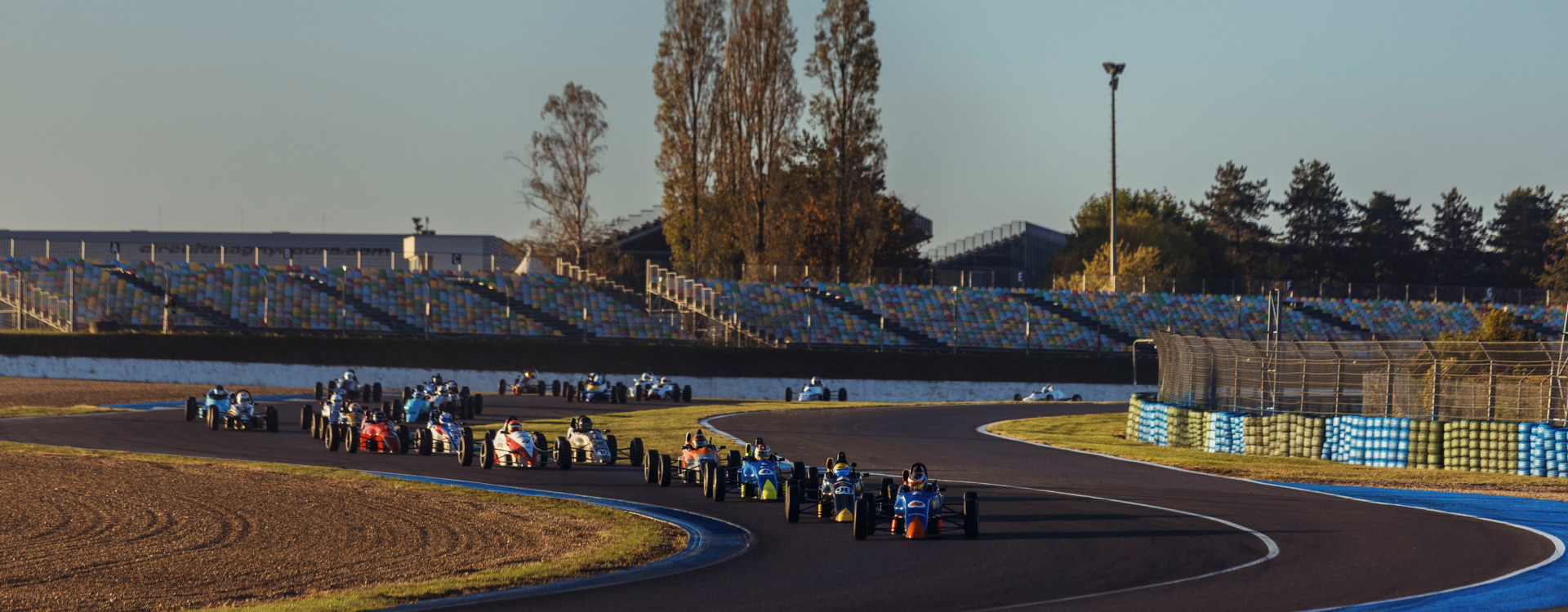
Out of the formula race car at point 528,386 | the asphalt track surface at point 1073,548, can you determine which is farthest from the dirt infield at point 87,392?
the asphalt track surface at point 1073,548

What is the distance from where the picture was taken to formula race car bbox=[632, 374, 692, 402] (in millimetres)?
44031

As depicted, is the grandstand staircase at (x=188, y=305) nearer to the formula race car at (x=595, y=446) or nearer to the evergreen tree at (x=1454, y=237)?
the formula race car at (x=595, y=446)

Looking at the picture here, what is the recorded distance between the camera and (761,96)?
216 feet

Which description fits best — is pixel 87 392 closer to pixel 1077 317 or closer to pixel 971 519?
pixel 971 519

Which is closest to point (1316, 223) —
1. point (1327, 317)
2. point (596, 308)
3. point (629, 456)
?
point (1327, 317)

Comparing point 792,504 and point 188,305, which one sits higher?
point 188,305

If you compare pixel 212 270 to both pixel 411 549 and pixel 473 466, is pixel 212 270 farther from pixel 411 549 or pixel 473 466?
pixel 411 549

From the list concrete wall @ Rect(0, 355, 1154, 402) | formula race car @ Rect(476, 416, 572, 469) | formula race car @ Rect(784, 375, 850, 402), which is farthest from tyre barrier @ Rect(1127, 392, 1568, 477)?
concrete wall @ Rect(0, 355, 1154, 402)

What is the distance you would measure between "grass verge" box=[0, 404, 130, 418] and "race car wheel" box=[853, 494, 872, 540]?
1072 inches

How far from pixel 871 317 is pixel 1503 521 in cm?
4147

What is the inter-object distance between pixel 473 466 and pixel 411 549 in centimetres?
892

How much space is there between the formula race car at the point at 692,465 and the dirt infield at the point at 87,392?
2410 centimetres

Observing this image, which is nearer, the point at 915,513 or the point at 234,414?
the point at 915,513

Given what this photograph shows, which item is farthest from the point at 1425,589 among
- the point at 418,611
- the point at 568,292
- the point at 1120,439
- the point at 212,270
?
the point at 212,270
